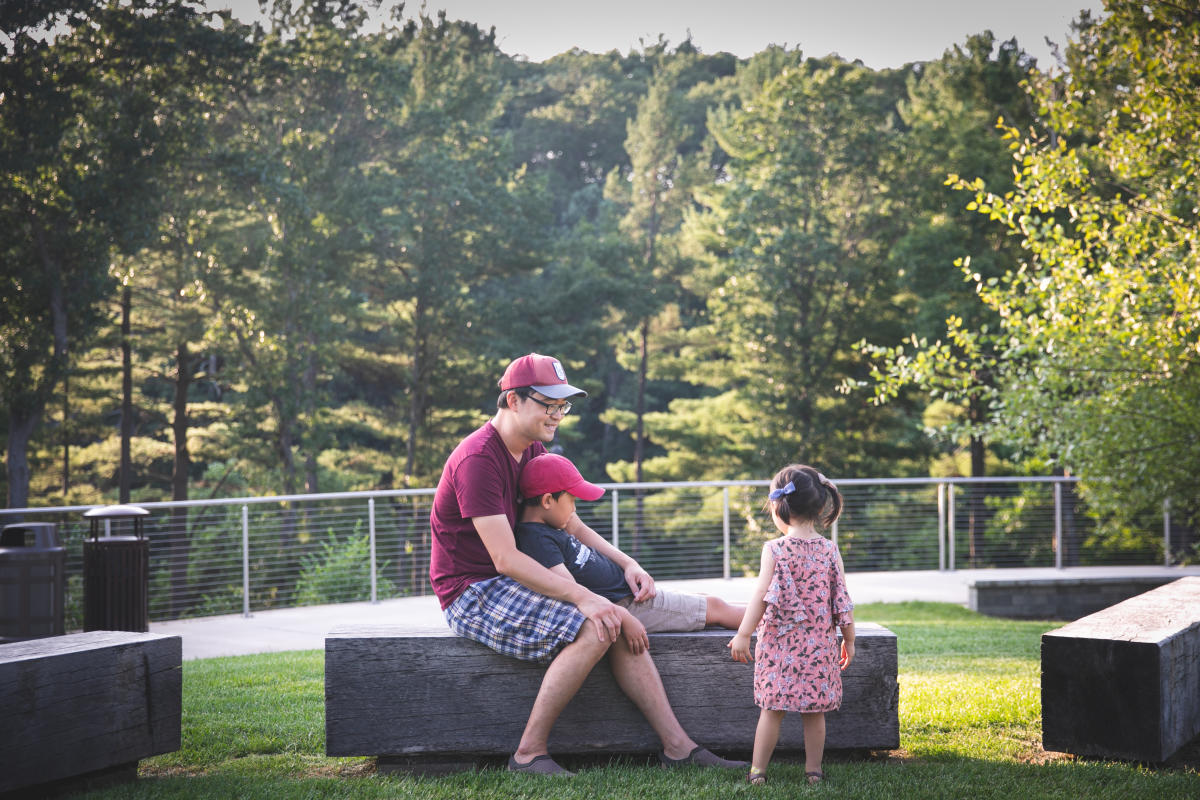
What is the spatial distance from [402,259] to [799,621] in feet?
78.5

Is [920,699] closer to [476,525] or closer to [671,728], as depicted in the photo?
[671,728]

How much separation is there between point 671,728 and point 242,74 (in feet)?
72.4

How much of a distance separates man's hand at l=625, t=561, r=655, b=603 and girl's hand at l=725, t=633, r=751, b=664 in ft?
1.20

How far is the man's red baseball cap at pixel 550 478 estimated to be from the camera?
12.8 ft

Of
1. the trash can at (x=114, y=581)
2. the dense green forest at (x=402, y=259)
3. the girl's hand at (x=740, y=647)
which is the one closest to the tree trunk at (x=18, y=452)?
the dense green forest at (x=402, y=259)

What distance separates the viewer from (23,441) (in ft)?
66.5

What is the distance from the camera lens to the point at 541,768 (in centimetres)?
375

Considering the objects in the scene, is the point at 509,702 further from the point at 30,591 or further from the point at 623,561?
the point at 30,591

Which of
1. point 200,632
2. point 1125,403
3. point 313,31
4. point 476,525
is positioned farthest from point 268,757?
point 313,31

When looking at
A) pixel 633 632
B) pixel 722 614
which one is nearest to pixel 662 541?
pixel 722 614

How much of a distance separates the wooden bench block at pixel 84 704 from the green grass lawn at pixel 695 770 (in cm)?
16

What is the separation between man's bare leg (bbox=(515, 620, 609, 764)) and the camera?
3.76 m

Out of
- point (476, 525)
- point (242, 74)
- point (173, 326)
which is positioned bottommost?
point (476, 525)

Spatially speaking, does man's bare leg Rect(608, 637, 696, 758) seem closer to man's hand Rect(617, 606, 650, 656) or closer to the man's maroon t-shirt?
man's hand Rect(617, 606, 650, 656)
